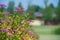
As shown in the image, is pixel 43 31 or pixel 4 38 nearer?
pixel 4 38

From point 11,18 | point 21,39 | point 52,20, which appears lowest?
point 52,20

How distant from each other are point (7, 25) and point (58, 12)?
1520cm

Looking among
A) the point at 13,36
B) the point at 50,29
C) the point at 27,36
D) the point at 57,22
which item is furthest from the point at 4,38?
the point at 57,22

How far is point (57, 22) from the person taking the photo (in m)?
16.0

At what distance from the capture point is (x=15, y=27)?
93.9 inches

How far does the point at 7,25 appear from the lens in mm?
2314

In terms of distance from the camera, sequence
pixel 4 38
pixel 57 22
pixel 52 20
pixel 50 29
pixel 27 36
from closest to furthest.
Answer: pixel 4 38, pixel 27 36, pixel 50 29, pixel 57 22, pixel 52 20

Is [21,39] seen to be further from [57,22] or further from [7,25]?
[57,22]

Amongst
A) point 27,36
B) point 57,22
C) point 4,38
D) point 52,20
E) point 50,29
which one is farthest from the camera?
point 52,20

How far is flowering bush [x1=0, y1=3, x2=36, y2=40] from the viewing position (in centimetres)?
221

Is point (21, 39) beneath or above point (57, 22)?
above

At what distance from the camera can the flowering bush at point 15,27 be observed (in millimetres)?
2215

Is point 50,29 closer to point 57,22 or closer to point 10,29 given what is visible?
point 57,22

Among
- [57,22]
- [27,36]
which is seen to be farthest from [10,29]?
[57,22]
